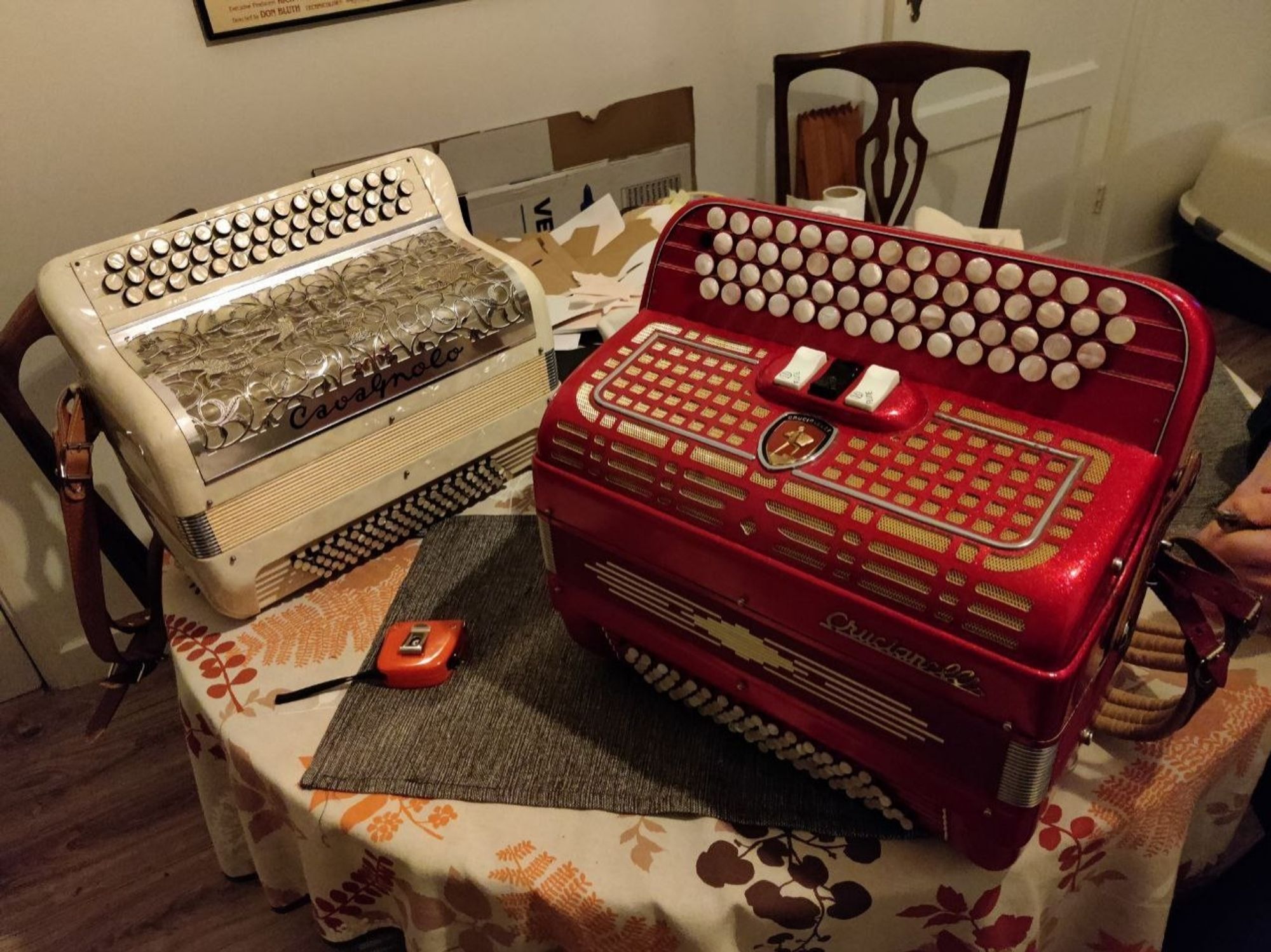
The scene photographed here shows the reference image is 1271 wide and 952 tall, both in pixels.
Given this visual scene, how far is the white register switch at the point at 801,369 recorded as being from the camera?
31.2 inches

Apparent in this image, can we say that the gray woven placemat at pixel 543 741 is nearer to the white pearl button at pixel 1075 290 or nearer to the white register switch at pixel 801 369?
the white pearl button at pixel 1075 290

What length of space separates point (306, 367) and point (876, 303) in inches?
24.8

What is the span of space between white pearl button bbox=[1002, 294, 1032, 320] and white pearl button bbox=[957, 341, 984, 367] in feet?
0.11

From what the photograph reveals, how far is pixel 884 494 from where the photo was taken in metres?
0.69

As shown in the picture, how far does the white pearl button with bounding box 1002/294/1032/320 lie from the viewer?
73 cm

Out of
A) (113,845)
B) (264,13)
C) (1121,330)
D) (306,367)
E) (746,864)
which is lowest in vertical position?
(113,845)

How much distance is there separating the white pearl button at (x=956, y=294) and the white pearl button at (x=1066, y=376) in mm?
96

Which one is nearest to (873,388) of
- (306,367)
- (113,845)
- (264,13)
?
(306,367)

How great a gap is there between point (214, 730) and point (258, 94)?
4.10 feet

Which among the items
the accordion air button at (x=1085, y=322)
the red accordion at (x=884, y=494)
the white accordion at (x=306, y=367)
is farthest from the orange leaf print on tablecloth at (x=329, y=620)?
the accordion air button at (x=1085, y=322)

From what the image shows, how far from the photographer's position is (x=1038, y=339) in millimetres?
733

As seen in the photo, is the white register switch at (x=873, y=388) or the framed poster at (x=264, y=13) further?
the framed poster at (x=264, y=13)

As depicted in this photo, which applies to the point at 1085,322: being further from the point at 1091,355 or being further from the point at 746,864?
the point at 746,864

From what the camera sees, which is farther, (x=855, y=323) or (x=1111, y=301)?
(x=855, y=323)
